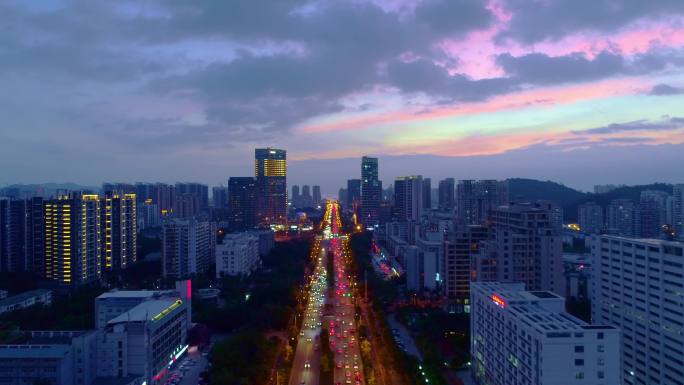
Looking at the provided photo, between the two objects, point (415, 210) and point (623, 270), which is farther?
point (415, 210)

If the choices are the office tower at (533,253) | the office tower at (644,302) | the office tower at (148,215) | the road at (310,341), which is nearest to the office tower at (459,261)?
the office tower at (533,253)

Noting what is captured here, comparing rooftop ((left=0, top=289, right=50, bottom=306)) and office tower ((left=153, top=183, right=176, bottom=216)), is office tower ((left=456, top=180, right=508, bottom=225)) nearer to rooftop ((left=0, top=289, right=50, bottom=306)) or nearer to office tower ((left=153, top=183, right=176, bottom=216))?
rooftop ((left=0, top=289, right=50, bottom=306))

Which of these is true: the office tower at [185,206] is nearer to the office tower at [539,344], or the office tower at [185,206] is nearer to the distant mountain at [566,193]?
the distant mountain at [566,193]

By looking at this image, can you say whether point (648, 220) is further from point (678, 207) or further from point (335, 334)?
point (335, 334)

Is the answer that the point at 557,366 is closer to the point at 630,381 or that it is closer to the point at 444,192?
the point at 630,381

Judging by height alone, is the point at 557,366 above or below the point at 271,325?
above

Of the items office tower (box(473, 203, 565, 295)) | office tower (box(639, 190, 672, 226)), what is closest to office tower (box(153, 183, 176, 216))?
office tower (box(639, 190, 672, 226))

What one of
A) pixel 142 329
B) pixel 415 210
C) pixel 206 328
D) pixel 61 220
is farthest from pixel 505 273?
pixel 415 210
